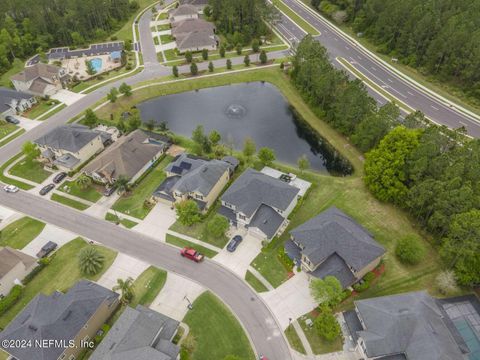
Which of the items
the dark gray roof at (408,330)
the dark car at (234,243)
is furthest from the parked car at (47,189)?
the dark gray roof at (408,330)

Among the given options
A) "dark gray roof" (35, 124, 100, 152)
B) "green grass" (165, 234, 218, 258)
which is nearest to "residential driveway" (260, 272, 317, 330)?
"green grass" (165, 234, 218, 258)

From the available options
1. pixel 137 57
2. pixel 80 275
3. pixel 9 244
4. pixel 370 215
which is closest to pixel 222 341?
pixel 80 275

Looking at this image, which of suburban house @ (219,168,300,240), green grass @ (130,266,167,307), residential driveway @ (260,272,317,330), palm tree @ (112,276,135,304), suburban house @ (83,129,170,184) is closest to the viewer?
residential driveway @ (260,272,317,330)

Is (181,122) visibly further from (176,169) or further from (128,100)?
(176,169)

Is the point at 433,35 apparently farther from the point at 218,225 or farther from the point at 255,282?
the point at 255,282

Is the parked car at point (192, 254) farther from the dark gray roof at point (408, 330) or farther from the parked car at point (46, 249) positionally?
the dark gray roof at point (408, 330)

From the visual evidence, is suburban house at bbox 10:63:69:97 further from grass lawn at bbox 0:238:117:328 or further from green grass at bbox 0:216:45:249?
grass lawn at bbox 0:238:117:328
